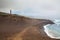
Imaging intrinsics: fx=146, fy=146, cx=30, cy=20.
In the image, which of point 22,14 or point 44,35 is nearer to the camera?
point 44,35

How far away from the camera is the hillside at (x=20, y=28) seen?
114cm

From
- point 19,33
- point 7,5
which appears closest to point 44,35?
point 19,33

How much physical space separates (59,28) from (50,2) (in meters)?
0.37

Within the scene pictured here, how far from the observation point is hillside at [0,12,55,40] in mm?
1138

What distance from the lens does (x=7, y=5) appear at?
158 cm

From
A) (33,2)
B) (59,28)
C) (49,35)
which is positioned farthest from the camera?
(33,2)

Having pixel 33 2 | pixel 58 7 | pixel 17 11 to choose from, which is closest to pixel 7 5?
pixel 17 11

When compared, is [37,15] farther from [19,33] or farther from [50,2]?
[19,33]

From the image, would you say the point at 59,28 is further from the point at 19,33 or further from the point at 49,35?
the point at 19,33

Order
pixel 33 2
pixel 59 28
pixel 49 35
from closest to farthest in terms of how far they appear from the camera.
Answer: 1. pixel 49 35
2. pixel 59 28
3. pixel 33 2

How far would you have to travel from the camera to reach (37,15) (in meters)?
1.58

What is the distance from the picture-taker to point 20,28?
4.26 feet

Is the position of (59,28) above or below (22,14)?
below

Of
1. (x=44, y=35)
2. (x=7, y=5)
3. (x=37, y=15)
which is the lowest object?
(x=44, y=35)
